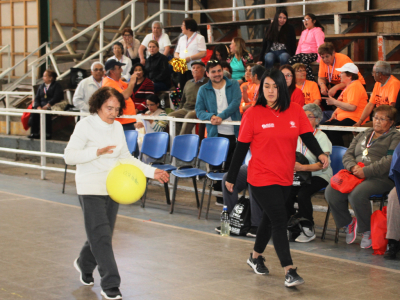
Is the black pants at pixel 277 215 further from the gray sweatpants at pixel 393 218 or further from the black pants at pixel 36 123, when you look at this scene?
the black pants at pixel 36 123

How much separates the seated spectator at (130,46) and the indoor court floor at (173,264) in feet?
18.4

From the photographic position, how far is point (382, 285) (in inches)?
191

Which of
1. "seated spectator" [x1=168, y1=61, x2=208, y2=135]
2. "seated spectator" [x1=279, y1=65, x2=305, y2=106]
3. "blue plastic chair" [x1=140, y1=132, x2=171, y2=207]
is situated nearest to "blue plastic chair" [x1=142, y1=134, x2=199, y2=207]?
"blue plastic chair" [x1=140, y1=132, x2=171, y2=207]

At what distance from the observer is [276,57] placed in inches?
410

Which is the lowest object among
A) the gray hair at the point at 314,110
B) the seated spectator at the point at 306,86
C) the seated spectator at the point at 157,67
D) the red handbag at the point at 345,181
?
the red handbag at the point at 345,181

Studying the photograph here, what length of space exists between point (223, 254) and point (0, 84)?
13.7m

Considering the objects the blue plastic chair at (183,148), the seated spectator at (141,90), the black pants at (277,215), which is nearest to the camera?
the black pants at (277,215)

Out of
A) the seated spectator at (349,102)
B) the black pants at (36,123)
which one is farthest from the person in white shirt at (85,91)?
the seated spectator at (349,102)

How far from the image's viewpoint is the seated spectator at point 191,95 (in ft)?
30.8

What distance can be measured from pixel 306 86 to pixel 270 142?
4.46 metres

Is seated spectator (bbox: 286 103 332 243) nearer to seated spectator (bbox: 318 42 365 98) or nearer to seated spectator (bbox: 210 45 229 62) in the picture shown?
seated spectator (bbox: 318 42 365 98)

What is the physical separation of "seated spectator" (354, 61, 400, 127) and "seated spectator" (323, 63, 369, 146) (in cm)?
20

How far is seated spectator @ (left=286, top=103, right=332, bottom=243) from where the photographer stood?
645 cm

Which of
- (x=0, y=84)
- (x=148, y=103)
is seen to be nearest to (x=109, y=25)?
(x=0, y=84)
